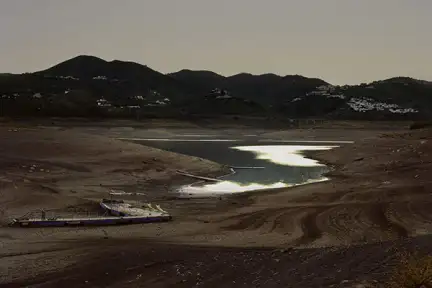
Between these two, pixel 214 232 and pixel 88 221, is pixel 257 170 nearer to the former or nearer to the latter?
pixel 88 221

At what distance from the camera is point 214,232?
16781 millimetres

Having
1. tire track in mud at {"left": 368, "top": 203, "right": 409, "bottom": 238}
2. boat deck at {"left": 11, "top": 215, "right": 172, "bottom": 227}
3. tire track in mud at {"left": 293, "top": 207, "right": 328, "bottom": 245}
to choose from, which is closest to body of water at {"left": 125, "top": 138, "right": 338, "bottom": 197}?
tire track in mud at {"left": 293, "top": 207, "right": 328, "bottom": 245}

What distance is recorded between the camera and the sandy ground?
1130cm

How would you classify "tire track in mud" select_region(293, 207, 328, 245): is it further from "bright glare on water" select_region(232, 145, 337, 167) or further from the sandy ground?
"bright glare on water" select_region(232, 145, 337, 167)

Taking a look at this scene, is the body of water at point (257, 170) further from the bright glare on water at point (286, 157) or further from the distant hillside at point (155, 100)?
the distant hillside at point (155, 100)

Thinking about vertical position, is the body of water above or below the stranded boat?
below

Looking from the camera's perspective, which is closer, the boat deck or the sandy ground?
the sandy ground

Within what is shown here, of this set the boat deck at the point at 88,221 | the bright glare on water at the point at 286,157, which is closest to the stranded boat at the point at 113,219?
the boat deck at the point at 88,221

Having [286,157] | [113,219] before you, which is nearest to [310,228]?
[113,219]

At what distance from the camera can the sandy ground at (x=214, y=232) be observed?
11297 mm

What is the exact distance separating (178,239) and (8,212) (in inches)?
285

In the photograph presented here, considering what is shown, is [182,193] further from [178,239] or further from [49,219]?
[178,239]

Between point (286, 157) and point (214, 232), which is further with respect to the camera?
point (286, 157)

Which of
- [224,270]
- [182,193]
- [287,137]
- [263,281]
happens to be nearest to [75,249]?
[224,270]
